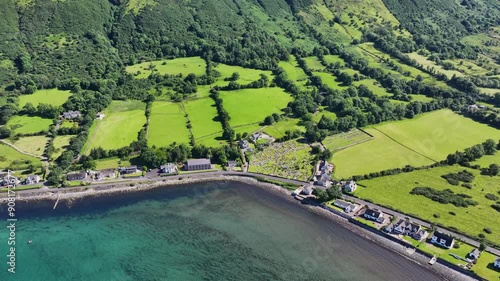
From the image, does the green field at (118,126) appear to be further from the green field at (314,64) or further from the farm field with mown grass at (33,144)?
the green field at (314,64)

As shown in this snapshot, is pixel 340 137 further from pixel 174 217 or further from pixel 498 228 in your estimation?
pixel 174 217

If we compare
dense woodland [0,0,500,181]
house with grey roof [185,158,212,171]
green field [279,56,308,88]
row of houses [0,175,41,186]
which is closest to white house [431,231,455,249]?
dense woodland [0,0,500,181]

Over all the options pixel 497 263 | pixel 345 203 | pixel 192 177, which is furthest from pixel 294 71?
pixel 497 263

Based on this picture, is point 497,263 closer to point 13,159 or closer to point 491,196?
point 491,196

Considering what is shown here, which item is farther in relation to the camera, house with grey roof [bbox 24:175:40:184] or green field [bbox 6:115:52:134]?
green field [bbox 6:115:52:134]

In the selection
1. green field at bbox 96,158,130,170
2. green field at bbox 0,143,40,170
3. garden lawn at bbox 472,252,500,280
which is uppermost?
green field at bbox 0,143,40,170

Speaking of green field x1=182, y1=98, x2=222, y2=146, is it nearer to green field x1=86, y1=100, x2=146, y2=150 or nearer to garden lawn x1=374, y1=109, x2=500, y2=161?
green field x1=86, y1=100, x2=146, y2=150

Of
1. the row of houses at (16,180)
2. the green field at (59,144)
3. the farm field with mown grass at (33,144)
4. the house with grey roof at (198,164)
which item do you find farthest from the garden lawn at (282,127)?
the row of houses at (16,180)
